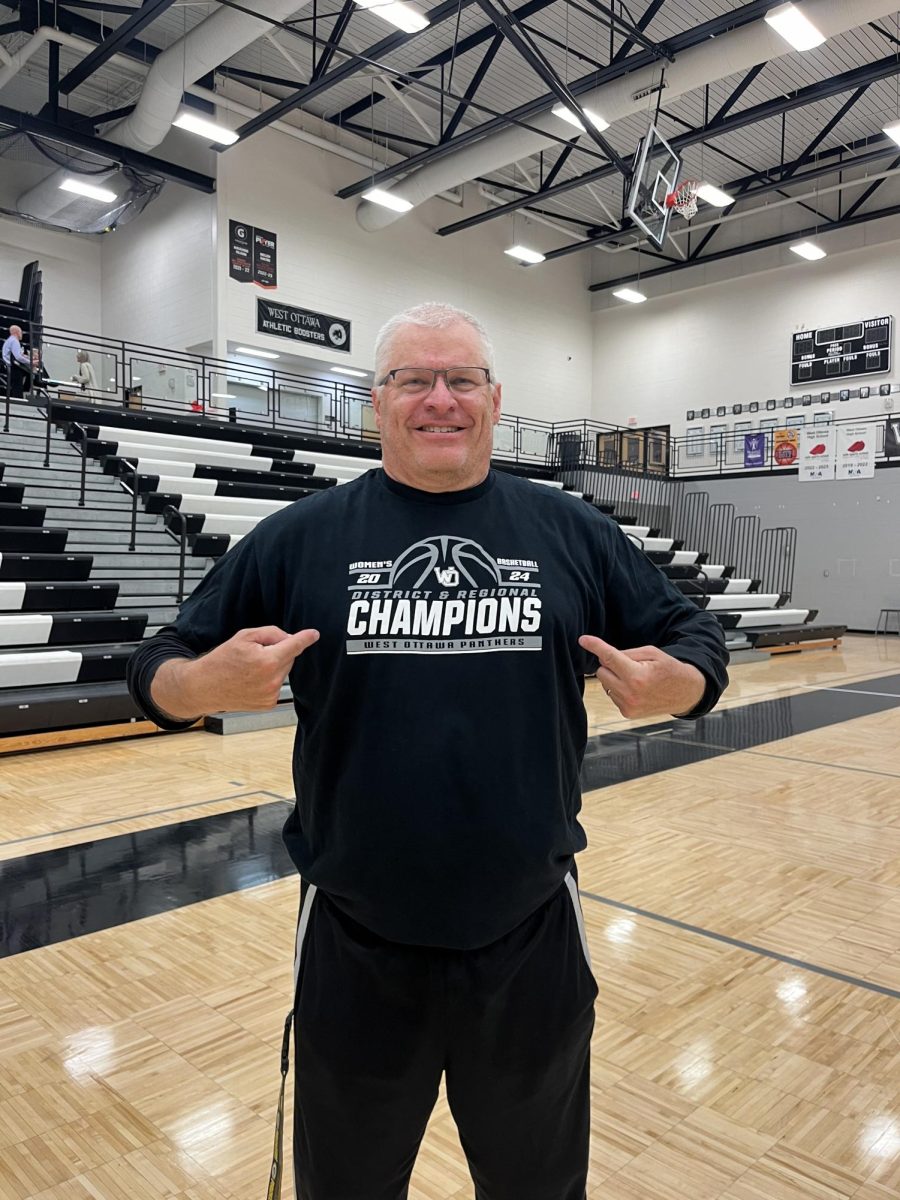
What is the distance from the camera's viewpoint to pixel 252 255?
13.9 m

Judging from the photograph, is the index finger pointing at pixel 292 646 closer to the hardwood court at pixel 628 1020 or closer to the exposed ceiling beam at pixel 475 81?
the hardwood court at pixel 628 1020

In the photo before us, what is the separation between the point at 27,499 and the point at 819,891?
6848mm

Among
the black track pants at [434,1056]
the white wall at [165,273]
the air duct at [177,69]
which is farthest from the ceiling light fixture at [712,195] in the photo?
the black track pants at [434,1056]

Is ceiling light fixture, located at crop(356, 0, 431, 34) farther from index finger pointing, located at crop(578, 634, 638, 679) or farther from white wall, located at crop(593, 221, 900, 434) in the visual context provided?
white wall, located at crop(593, 221, 900, 434)

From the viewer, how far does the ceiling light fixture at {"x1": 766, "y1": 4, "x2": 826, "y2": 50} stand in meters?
8.44

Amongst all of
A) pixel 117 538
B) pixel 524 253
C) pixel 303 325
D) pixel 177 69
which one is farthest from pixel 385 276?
pixel 117 538

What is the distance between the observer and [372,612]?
3.69 ft

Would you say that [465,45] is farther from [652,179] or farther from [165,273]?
[165,273]

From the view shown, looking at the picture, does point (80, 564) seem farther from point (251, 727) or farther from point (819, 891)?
point (819, 891)

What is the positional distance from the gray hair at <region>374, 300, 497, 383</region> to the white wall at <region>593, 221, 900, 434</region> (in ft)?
53.8

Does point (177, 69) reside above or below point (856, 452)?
above

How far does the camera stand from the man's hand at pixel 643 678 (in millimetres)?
1102

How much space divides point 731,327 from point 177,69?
1134 cm

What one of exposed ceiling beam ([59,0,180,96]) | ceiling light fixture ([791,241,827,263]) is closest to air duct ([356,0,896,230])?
ceiling light fixture ([791,241,827,263])
